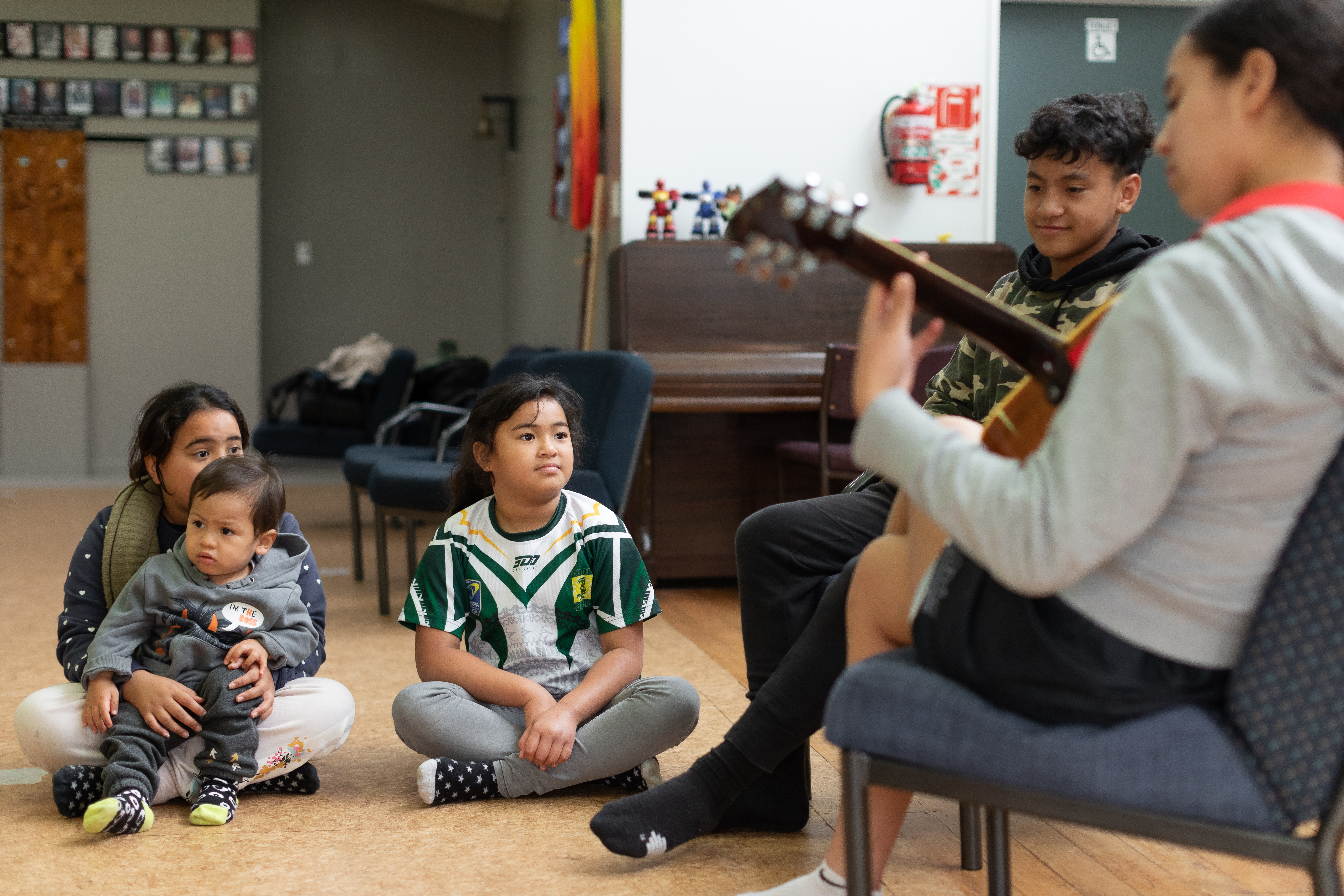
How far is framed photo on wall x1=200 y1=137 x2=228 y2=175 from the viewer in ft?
23.5

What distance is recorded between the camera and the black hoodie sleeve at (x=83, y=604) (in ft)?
5.47

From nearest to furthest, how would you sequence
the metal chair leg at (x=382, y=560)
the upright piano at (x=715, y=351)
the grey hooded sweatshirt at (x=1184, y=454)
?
the grey hooded sweatshirt at (x=1184, y=454) → the metal chair leg at (x=382, y=560) → the upright piano at (x=715, y=351)

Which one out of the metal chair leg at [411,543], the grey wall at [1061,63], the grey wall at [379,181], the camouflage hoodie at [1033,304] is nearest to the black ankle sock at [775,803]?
the camouflage hoodie at [1033,304]

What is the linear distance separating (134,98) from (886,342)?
24.0 feet

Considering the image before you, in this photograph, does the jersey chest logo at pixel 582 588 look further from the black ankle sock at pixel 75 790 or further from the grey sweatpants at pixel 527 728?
the black ankle sock at pixel 75 790

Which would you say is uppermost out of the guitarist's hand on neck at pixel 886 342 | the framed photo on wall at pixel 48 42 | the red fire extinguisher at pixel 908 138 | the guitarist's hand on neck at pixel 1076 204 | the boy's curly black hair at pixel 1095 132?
the framed photo on wall at pixel 48 42

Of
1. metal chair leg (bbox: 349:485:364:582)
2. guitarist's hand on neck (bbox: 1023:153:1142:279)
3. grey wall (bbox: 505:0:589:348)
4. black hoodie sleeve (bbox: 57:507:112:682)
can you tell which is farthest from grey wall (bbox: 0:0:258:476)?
guitarist's hand on neck (bbox: 1023:153:1142:279)

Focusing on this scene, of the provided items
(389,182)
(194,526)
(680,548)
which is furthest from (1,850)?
(389,182)

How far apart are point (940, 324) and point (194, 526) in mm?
1166

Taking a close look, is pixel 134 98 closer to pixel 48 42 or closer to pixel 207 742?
pixel 48 42

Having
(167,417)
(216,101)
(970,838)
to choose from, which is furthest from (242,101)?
(970,838)

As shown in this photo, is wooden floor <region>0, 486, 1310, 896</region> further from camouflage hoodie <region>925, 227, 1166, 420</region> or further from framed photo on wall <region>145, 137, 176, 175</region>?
framed photo on wall <region>145, 137, 176, 175</region>

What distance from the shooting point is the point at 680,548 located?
3732mm

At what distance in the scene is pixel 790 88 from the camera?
3928mm
